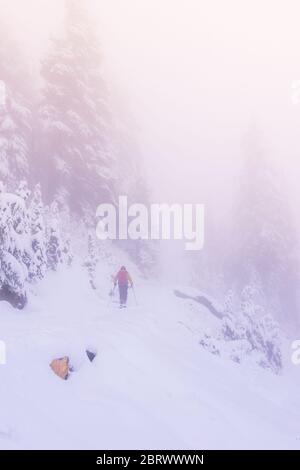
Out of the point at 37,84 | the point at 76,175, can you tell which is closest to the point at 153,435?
the point at 76,175

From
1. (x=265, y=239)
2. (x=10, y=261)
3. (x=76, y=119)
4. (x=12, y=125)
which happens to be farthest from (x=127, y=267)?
(x=10, y=261)

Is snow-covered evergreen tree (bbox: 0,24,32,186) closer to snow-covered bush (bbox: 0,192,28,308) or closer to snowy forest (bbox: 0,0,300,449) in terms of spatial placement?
snowy forest (bbox: 0,0,300,449)

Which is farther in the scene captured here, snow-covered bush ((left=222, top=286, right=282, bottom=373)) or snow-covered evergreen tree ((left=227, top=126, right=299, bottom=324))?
snow-covered evergreen tree ((left=227, top=126, right=299, bottom=324))

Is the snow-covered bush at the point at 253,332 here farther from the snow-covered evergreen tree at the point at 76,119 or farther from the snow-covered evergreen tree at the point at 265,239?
the snow-covered evergreen tree at the point at 265,239

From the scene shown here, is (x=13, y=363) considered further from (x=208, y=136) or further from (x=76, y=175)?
(x=208, y=136)

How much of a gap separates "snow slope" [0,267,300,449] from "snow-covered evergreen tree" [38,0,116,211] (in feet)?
55.2

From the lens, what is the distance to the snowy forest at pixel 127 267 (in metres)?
9.64

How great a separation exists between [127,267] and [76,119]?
34.8 feet

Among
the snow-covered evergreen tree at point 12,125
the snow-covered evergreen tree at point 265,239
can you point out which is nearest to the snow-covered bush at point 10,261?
the snow-covered evergreen tree at point 12,125

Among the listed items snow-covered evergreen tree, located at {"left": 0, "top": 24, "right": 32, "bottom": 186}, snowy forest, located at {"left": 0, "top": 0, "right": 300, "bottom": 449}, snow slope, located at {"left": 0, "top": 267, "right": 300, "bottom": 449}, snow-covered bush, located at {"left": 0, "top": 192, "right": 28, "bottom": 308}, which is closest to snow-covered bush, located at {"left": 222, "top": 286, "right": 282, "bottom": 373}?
snowy forest, located at {"left": 0, "top": 0, "right": 300, "bottom": 449}

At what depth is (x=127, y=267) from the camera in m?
34.0

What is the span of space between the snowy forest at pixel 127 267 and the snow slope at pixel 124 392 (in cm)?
5

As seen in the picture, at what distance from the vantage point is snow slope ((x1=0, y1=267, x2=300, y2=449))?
8102 millimetres

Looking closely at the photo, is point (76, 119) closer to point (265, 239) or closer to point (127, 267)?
point (127, 267)
